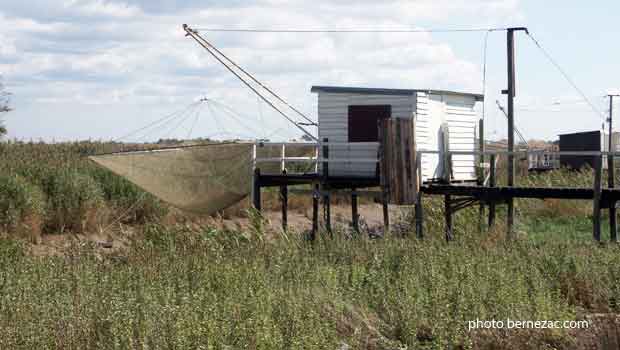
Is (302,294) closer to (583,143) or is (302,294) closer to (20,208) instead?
(20,208)

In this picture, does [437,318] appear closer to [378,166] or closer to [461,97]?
[378,166]

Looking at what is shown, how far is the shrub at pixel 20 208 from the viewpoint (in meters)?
21.2

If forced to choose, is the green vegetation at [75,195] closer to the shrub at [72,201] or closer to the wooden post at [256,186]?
the shrub at [72,201]

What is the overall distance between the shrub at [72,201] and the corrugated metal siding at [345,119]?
6782mm

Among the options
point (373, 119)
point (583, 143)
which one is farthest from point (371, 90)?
point (583, 143)

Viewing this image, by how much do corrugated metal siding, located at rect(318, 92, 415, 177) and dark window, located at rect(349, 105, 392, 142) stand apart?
0.11 m

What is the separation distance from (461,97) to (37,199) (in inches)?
423

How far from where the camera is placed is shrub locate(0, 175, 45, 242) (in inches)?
835

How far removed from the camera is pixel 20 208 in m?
21.8

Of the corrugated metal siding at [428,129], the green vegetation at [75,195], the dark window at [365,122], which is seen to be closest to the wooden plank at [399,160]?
the corrugated metal siding at [428,129]

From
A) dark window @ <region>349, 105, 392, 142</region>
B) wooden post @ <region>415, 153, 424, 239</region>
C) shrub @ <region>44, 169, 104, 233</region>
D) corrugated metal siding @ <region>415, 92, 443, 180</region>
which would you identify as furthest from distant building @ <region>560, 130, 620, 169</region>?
shrub @ <region>44, 169, 104, 233</region>

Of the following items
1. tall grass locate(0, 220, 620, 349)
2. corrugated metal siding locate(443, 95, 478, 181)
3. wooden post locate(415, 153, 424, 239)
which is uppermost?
corrugated metal siding locate(443, 95, 478, 181)

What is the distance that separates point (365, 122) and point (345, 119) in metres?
0.47

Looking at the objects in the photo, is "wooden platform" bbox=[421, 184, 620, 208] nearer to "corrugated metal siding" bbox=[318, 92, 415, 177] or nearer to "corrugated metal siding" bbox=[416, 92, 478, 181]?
"corrugated metal siding" bbox=[416, 92, 478, 181]
